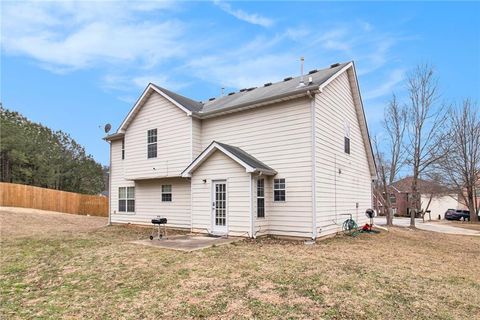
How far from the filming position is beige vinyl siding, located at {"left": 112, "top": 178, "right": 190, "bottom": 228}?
14812 millimetres

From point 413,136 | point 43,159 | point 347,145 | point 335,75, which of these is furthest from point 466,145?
point 43,159

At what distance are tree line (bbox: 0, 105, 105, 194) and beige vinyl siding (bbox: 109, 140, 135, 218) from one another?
24.6 meters

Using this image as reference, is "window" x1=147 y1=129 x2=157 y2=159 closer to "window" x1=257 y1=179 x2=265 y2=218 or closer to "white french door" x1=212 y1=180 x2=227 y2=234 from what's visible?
"white french door" x1=212 y1=180 x2=227 y2=234

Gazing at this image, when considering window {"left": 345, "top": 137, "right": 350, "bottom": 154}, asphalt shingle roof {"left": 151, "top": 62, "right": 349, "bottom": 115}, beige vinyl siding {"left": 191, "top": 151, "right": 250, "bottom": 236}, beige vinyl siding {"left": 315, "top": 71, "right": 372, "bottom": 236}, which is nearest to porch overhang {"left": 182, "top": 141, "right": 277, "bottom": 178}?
beige vinyl siding {"left": 191, "top": 151, "right": 250, "bottom": 236}

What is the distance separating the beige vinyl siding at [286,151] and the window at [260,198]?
0.25 m

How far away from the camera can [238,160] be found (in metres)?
11.3

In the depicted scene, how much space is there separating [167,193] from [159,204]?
800 mm

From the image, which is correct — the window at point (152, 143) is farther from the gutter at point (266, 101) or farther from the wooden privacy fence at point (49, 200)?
the wooden privacy fence at point (49, 200)

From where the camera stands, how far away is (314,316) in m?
4.69

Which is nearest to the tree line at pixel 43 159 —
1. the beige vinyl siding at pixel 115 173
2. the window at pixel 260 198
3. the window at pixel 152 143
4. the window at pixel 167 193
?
the beige vinyl siding at pixel 115 173

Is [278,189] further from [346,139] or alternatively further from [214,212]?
[346,139]

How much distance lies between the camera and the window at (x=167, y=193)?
1546 centimetres

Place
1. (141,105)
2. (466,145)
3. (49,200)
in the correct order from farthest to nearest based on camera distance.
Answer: (466,145) → (49,200) → (141,105)

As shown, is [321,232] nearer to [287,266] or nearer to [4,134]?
[287,266]
